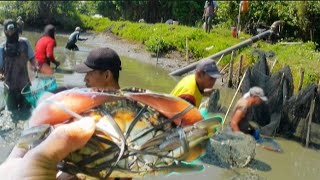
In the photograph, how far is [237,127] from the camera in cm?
847

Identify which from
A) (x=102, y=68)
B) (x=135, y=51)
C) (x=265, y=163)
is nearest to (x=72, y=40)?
(x=135, y=51)

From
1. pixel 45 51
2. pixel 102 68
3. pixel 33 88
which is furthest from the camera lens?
pixel 45 51

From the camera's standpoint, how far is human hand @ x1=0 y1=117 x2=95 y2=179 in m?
2.01

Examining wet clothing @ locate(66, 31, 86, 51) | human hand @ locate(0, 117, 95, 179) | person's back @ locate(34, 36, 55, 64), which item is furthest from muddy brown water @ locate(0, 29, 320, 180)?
wet clothing @ locate(66, 31, 86, 51)

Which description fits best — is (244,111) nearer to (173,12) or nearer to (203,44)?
(203,44)

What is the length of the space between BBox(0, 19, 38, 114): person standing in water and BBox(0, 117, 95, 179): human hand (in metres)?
5.13

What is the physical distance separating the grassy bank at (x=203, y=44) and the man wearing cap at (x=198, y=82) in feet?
27.2

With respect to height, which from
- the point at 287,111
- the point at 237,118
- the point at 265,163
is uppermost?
the point at 237,118

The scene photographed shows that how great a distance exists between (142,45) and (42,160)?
830 inches

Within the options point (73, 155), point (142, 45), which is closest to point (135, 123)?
point (73, 155)

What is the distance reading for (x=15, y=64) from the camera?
23.6 feet

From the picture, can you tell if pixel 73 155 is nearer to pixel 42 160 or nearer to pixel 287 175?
pixel 42 160

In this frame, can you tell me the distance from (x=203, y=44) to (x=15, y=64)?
12.4 m

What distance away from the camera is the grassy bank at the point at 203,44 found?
1384 centimetres
